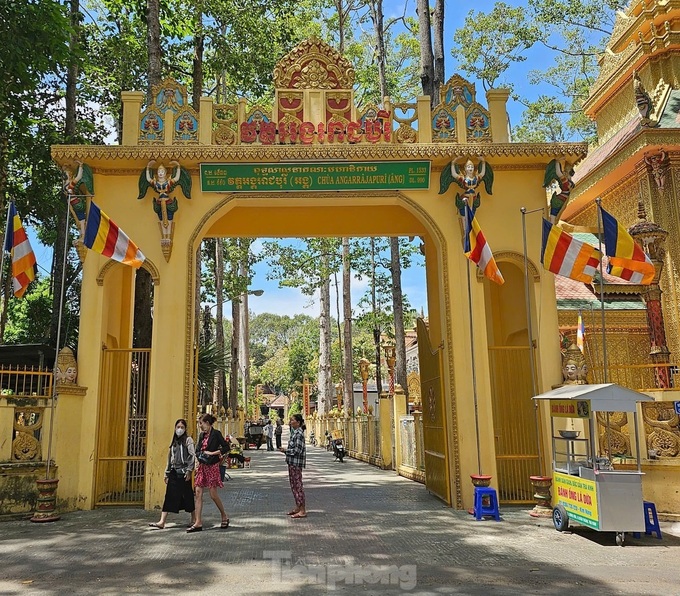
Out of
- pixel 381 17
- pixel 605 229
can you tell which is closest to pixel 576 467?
pixel 605 229

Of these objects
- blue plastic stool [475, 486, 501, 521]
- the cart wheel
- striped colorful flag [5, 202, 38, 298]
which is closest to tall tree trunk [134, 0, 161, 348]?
striped colorful flag [5, 202, 38, 298]

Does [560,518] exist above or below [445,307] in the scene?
below

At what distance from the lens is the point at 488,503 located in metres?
9.23

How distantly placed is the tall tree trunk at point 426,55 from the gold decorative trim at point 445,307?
4526 millimetres

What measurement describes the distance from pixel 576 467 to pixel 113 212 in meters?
8.33

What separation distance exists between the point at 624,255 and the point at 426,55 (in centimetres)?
789

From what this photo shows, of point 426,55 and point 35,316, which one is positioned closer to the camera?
point 426,55

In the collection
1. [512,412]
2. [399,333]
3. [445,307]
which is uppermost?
[399,333]

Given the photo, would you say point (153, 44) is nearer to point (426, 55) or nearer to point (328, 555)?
point (426, 55)

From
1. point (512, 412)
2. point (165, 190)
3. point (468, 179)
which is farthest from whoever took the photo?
point (512, 412)

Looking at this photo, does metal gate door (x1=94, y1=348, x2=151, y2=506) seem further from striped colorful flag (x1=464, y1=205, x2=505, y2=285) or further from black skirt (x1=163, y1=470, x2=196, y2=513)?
striped colorful flag (x1=464, y1=205, x2=505, y2=285)

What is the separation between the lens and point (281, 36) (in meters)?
19.6

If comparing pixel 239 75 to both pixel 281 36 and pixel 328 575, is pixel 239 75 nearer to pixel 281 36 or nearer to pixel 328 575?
pixel 281 36

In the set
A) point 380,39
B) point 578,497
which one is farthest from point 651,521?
point 380,39
